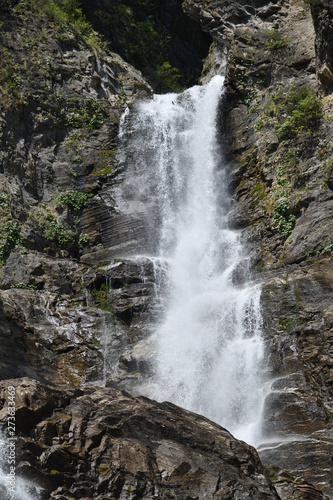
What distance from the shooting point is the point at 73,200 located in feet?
62.6

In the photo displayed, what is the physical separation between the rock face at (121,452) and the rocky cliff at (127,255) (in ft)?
0.07

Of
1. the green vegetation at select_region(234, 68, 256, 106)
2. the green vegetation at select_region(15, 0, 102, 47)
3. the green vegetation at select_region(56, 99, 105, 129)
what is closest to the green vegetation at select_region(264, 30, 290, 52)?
the green vegetation at select_region(234, 68, 256, 106)

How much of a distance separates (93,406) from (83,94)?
1720 centimetres

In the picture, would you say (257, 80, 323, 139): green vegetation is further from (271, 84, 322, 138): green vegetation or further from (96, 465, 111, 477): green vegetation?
(96, 465, 111, 477): green vegetation

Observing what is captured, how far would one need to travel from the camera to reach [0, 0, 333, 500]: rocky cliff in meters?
7.29

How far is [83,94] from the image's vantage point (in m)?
22.0

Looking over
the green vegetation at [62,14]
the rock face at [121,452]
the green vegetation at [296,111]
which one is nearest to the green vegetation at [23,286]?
the rock face at [121,452]

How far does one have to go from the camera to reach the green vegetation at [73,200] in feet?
62.1

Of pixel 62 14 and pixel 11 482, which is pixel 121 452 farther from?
pixel 62 14

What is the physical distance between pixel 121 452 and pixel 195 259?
9860 millimetres

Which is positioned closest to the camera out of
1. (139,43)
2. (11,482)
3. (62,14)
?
(11,482)

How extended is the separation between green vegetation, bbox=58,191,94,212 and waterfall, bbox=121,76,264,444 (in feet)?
5.23

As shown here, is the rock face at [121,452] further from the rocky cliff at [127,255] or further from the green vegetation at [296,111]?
the green vegetation at [296,111]

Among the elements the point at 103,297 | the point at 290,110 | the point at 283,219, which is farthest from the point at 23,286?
the point at 290,110
